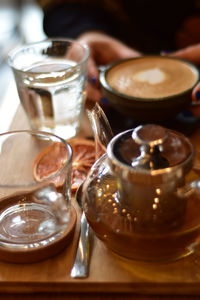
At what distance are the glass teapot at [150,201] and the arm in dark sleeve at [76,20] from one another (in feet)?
2.08

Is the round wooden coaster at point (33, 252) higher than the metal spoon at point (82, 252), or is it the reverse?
the round wooden coaster at point (33, 252)

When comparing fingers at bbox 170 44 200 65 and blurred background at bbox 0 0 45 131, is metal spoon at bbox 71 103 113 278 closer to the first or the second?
fingers at bbox 170 44 200 65

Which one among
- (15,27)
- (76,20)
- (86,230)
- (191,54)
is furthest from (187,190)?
(15,27)

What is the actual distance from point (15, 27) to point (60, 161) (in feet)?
5.13

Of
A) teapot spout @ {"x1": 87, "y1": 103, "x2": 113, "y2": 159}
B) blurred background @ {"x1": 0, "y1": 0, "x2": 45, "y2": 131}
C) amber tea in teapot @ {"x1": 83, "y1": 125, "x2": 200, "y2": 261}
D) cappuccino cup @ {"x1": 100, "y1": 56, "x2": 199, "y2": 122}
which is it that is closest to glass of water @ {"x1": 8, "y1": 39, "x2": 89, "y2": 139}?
cappuccino cup @ {"x1": 100, "y1": 56, "x2": 199, "y2": 122}

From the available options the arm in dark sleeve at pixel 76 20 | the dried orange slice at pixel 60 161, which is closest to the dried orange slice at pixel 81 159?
the dried orange slice at pixel 60 161

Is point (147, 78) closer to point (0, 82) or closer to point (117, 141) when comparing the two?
point (117, 141)

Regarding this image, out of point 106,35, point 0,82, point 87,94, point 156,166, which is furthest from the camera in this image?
point 0,82

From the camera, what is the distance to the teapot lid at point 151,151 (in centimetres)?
48

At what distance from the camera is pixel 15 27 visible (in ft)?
6.95

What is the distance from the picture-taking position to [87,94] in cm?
85

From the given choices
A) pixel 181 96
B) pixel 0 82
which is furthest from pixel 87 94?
pixel 0 82

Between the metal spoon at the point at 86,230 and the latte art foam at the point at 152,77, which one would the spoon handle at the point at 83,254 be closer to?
the metal spoon at the point at 86,230

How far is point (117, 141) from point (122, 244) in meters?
0.11
